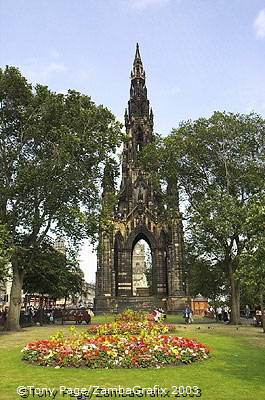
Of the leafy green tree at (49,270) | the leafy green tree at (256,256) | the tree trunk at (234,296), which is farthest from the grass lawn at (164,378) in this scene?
the tree trunk at (234,296)

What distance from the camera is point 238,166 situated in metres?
29.6

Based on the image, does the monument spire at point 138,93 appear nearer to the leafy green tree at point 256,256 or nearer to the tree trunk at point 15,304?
the tree trunk at point 15,304

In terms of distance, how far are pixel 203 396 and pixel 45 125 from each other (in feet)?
71.4

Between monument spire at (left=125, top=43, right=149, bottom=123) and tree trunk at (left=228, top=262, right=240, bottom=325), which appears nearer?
tree trunk at (left=228, top=262, right=240, bottom=325)

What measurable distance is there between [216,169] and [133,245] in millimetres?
25154

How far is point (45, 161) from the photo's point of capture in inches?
929

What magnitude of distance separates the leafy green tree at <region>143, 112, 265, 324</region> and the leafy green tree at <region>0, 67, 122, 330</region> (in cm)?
716

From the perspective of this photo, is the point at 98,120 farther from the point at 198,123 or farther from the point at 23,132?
the point at 198,123

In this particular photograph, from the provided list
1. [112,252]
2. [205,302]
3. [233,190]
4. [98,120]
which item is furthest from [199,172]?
[205,302]

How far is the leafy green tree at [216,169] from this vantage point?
94.9 ft

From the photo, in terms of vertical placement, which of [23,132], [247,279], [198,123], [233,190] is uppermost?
[198,123]

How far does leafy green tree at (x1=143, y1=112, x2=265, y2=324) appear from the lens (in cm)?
2892

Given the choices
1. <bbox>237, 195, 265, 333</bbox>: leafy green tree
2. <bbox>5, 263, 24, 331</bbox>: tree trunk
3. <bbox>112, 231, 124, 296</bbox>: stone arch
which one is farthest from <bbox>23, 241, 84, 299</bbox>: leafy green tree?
<bbox>237, 195, 265, 333</bbox>: leafy green tree

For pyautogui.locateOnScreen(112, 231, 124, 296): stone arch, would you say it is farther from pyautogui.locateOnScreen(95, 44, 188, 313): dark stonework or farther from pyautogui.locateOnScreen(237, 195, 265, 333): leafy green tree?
pyautogui.locateOnScreen(237, 195, 265, 333): leafy green tree
